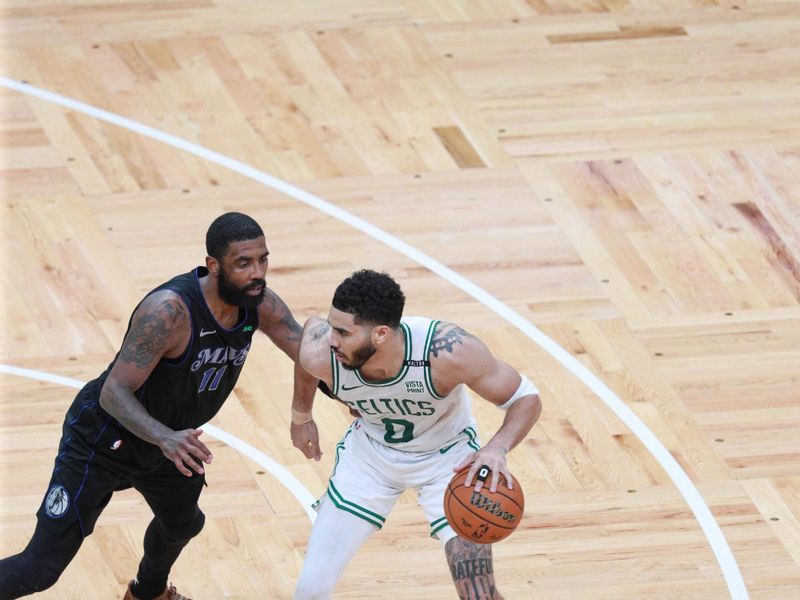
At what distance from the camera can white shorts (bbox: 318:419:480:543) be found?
697 cm

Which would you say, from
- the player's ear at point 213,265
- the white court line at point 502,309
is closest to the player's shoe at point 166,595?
the player's ear at point 213,265

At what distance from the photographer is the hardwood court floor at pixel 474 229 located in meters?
8.49

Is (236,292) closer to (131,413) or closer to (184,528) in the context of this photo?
(131,413)

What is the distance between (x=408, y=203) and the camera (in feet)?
37.5

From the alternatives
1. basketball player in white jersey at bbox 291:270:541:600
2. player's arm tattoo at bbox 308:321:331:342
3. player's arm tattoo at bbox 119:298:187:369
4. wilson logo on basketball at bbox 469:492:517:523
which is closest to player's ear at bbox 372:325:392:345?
basketball player in white jersey at bbox 291:270:541:600

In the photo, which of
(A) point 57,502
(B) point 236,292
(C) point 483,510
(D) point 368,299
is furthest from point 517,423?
(A) point 57,502

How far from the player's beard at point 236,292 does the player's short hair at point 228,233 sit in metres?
0.09

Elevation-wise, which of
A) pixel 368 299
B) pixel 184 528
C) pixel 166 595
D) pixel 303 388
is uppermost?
pixel 368 299

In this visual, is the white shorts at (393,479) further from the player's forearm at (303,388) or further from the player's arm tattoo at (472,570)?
the player's forearm at (303,388)

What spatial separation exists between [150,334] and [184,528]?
3.70 feet

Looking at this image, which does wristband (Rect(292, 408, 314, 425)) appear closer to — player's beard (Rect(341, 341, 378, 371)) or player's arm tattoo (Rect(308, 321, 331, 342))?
player's arm tattoo (Rect(308, 321, 331, 342))

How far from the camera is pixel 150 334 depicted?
6.69 metres

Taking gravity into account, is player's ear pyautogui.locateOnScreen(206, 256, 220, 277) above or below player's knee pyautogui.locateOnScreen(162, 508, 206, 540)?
above

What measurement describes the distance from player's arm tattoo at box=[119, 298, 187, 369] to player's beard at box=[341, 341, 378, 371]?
0.71m
